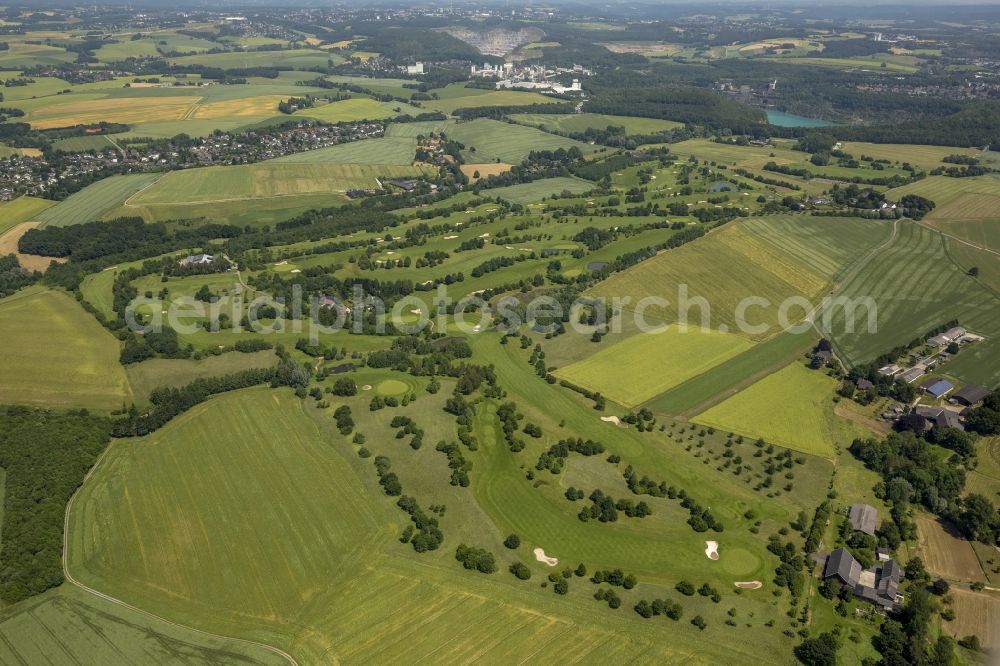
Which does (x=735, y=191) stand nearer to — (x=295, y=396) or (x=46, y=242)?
(x=295, y=396)

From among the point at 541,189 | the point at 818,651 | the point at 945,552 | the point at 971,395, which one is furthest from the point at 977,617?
the point at 541,189

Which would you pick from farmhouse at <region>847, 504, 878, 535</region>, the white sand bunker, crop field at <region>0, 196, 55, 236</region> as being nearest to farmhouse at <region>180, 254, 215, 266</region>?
crop field at <region>0, 196, 55, 236</region>

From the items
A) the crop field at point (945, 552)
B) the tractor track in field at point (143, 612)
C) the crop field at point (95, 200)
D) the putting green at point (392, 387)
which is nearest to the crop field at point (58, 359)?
the tractor track in field at point (143, 612)

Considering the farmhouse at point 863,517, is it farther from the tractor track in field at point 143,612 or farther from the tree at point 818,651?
the tractor track in field at point 143,612

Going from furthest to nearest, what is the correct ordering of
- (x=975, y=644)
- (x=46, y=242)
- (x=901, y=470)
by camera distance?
1. (x=46, y=242)
2. (x=901, y=470)
3. (x=975, y=644)

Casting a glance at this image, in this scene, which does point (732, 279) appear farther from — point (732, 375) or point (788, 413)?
point (788, 413)

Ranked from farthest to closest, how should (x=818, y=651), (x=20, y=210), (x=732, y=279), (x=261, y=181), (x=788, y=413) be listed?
(x=261, y=181), (x=20, y=210), (x=732, y=279), (x=788, y=413), (x=818, y=651)

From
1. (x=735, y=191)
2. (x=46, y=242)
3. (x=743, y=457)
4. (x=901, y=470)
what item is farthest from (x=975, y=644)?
(x=46, y=242)
